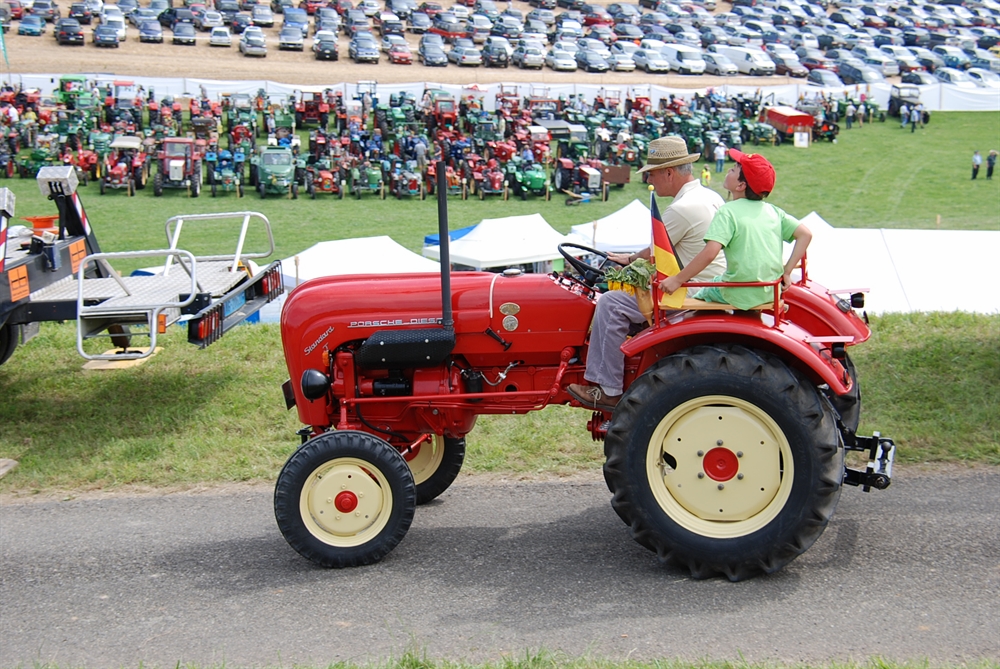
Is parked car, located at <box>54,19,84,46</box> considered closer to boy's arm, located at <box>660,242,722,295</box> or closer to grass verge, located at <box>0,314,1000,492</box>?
grass verge, located at <box>0,314,1000,492</box>

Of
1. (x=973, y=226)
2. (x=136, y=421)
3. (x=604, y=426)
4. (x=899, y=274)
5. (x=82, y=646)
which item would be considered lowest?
(x=973, y=226)

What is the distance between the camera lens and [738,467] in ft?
15.2

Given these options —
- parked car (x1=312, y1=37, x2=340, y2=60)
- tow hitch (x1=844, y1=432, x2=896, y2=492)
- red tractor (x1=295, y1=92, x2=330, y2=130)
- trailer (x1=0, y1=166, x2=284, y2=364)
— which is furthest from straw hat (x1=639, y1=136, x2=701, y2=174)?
parked car (x1=312, y1=37, x2=340, y2=60)

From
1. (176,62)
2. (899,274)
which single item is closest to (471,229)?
(899,274)

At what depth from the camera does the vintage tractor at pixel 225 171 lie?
28250mm

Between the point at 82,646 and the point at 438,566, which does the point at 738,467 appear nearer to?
the point at 438,566

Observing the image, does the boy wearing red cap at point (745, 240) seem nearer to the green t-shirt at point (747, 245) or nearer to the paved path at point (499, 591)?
the green t-shirt at point (747, 245)

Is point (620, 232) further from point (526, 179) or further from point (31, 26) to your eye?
point (31, 26)

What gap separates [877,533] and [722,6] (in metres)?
63.2

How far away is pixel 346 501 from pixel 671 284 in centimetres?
192

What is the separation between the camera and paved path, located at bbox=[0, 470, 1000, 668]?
13.6 ft

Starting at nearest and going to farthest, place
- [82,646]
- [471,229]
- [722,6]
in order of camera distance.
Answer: [82,646] < [471,229] < [722,6]

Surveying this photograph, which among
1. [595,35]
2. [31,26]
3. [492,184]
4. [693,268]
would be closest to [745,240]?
[693,268]

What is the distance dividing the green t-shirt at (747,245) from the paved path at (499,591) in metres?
1.34
